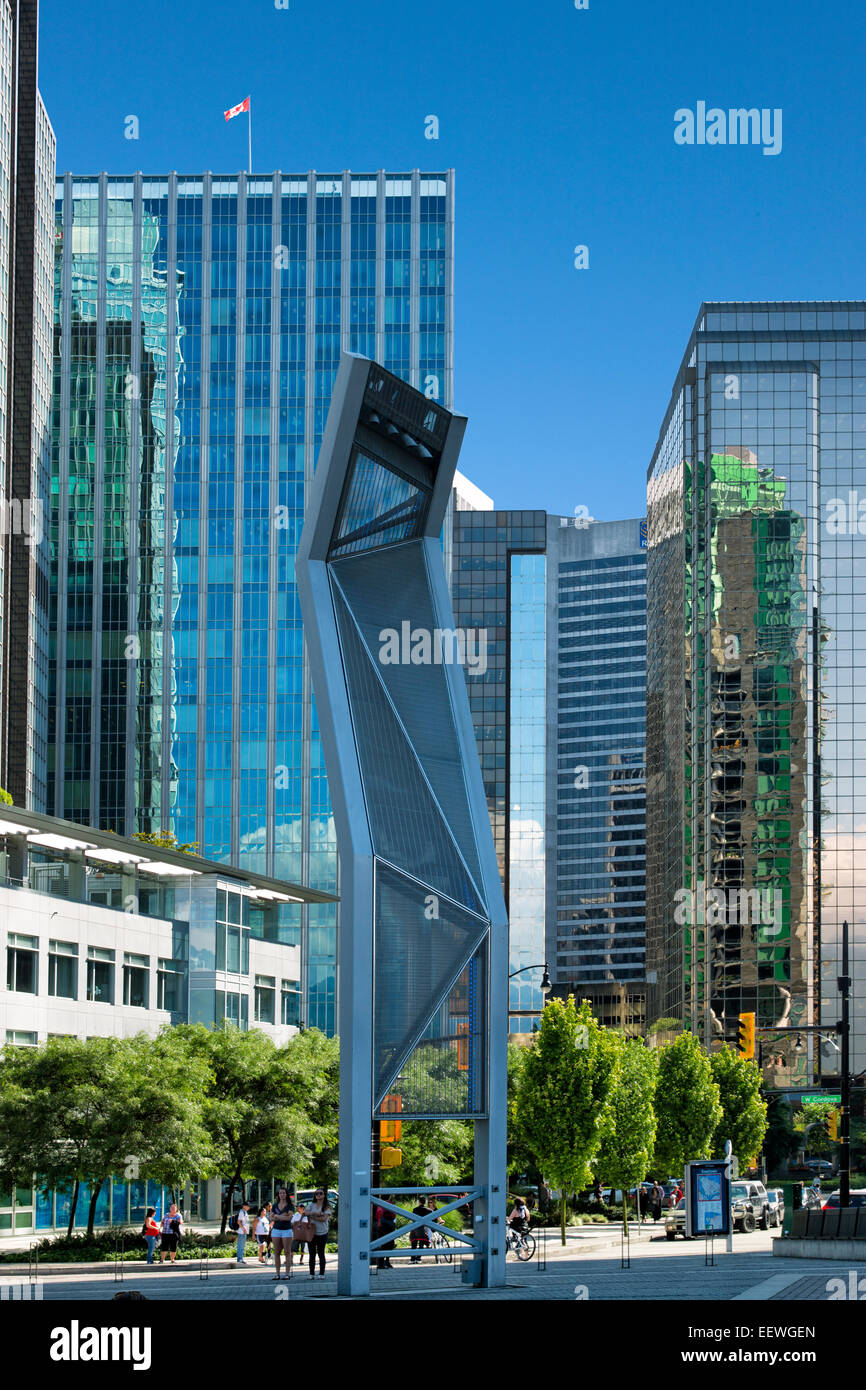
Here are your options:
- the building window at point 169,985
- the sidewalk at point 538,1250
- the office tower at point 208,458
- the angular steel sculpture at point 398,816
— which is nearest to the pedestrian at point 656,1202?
the sidewalk at point 538,1250

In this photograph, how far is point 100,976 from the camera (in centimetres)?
6344

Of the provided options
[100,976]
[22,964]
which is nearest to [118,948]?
[100,976]

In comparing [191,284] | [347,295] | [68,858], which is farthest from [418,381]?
[68,858]

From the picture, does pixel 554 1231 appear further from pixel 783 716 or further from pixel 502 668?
pixel 502 668

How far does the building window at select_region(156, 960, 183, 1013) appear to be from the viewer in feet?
223

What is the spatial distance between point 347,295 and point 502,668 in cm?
6309

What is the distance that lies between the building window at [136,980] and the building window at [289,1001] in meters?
13.6

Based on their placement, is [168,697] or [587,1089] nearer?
[587,1089]

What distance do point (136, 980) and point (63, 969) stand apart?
5.70 m

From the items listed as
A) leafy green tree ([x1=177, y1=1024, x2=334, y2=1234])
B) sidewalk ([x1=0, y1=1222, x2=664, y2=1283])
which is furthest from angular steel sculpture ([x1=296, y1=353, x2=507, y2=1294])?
leafy green tree ([x1=177, y1=1024, x2=334, y2=1234])

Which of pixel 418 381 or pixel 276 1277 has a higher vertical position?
pixel 418 381

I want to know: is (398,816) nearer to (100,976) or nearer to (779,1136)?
(100,976)

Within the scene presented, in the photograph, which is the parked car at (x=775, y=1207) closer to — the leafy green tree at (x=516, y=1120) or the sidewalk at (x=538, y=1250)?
the sidewalk at (x=538, y=1250)
